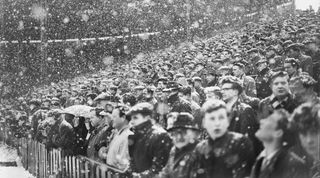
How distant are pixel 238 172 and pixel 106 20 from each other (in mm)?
30960

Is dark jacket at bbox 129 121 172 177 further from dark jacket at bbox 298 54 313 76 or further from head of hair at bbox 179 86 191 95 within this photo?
dark jacket at bbox 298 54 313 76

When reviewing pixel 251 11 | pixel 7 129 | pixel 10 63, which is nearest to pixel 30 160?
pixel 7 129

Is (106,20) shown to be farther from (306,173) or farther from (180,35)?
(306,173)

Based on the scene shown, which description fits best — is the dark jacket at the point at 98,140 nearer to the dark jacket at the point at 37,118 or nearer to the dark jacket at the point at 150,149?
the dark jacket at the point at 150,149

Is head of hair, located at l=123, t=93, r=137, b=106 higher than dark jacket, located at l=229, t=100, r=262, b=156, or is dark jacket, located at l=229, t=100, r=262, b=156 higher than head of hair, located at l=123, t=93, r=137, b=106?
head of hair, located at l=123, t=93, r=137, b=106

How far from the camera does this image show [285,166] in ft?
12.2

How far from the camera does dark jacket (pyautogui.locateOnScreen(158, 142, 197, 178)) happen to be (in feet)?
14.7

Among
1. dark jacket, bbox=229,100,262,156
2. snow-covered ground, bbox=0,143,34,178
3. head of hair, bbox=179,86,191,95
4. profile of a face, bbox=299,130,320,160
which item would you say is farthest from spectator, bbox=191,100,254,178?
snow-covered ground, bbox=0,143,34,178

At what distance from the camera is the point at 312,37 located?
34.2ft

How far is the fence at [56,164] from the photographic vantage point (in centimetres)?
652

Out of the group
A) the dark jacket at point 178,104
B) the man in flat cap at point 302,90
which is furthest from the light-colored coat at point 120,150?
the man in flat cap at point 302,90

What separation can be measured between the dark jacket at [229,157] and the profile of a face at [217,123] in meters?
0.04

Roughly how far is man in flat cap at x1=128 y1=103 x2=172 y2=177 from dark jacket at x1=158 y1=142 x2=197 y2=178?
20.4 inches

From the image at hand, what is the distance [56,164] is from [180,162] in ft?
16.0
